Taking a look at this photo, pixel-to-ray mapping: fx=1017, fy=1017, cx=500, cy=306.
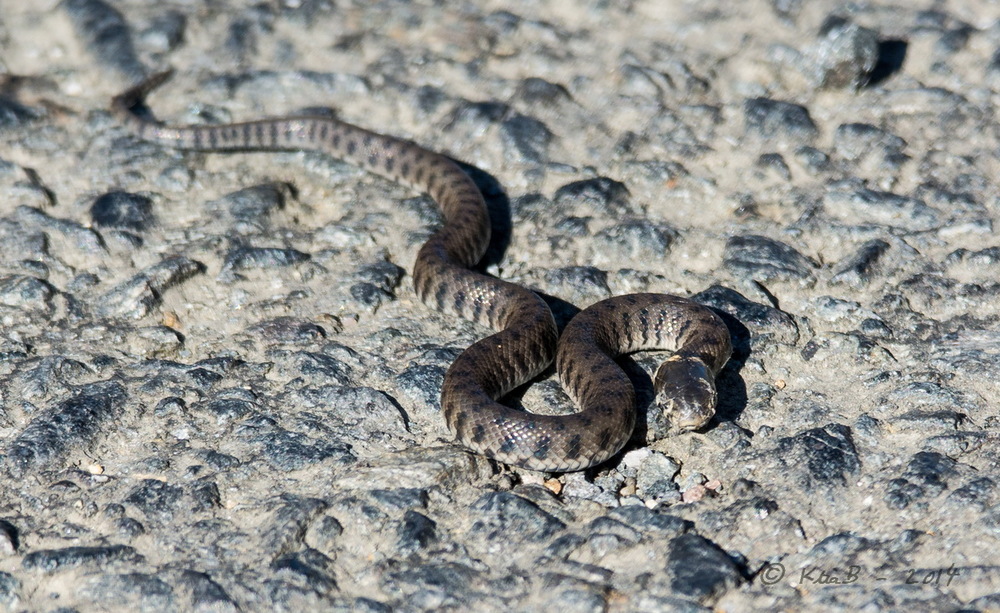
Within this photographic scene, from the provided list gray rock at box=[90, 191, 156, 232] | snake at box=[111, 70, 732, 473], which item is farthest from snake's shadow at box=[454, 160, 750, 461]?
gray rock at box=[90, 191, 156, 232]

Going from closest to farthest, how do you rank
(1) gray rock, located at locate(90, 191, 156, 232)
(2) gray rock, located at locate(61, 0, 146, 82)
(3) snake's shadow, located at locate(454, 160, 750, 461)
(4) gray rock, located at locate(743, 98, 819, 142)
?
1. (3) snake's shadow, located at locate(454, 160, 750, 461)
2. (1) gray rock, located at locate(90, 191, 156, 232)
3. (4) gray rock, located at locate(743, 98, 819, 142)
4. (2) gray rock, located at locate(61, 0, 146, 82)

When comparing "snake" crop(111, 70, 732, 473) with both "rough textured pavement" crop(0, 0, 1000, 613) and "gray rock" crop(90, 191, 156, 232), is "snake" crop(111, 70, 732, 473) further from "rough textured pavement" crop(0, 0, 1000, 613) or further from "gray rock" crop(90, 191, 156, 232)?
"gray rock" crop(90, 191, 156, 232)

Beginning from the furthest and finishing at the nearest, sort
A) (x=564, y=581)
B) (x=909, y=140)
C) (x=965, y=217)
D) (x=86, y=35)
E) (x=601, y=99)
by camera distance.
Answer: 1. (x=86, y=35)
2. (x=601, y=99)
3. (x=909, y=140)
4. (x=965, y=217)
5. (x=564, y=581)

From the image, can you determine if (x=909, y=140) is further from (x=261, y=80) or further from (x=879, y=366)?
(x=261, y=80)

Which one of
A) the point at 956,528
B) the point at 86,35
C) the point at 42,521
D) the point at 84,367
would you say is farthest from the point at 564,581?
the point at 86,35

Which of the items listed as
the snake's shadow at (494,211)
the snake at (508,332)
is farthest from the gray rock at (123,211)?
the snake's shadow at (494,211)

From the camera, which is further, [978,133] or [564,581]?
[978,133]

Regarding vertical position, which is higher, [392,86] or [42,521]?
[392,86]
